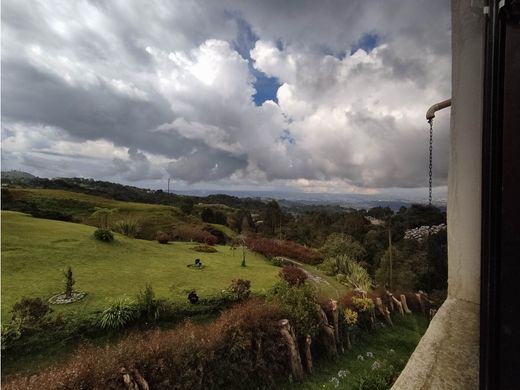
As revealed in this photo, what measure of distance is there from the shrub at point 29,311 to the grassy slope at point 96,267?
1.38 feet

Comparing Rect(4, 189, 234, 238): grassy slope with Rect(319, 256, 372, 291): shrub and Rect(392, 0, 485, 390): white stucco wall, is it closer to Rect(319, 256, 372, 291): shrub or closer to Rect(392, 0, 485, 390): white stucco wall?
Rect(319, 256, 372, 291): shrub

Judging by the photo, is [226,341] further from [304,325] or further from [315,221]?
[315,221]

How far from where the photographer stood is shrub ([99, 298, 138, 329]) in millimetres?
5648

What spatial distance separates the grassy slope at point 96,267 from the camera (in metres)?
6.58

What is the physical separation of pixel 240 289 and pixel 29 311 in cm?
454


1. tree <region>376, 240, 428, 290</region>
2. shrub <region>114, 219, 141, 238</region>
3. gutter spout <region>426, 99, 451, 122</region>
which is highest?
gutter spout <region>426, 99, 451, 122</region>

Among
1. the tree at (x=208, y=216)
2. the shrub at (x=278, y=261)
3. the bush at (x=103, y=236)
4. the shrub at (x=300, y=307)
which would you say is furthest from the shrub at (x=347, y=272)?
the tree at (x=208, y=216)

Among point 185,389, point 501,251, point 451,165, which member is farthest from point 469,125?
point 185,389

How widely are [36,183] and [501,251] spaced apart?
135 feet

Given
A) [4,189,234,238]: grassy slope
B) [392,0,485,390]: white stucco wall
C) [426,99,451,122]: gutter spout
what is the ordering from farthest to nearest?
1. [4,189,234,238]: grassy slope
2. [426,99,451,122]: gutter spout
3. [392,0,485,390]: white stucco wall

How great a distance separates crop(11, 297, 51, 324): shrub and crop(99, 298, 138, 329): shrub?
104 cm

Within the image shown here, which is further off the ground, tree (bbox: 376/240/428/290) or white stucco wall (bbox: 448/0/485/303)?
white stucco wall (bbox: 448/0/485/303)

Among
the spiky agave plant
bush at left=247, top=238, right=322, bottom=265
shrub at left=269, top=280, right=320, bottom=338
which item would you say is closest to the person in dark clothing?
shrub at left=269, top=280, right=320, bottom=338

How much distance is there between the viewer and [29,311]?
5145 mm
